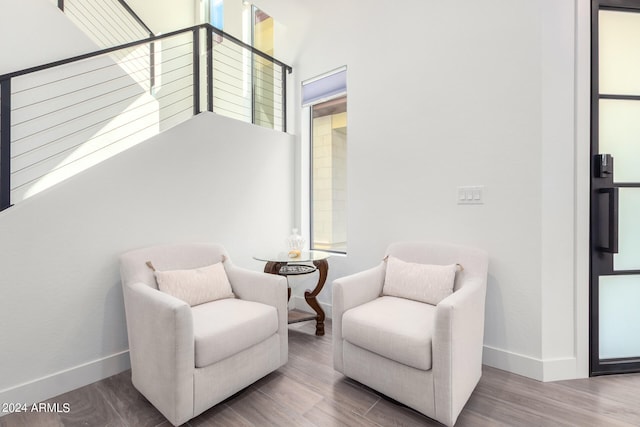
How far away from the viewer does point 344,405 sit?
1.75 metres

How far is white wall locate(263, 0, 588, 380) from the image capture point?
6.57 ft

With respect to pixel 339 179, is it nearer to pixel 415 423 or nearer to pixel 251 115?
pixel 251 115

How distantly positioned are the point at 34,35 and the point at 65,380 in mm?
2564

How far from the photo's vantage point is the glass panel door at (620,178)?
2.04 m

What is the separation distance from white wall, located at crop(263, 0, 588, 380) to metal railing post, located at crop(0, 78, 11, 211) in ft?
8.47

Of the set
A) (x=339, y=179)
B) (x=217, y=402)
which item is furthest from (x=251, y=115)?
(x=217, y=402)

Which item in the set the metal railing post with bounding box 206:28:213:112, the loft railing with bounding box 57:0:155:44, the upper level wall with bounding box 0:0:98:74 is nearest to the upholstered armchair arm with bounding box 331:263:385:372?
the metal railing post with bounding box 206:28:213:112

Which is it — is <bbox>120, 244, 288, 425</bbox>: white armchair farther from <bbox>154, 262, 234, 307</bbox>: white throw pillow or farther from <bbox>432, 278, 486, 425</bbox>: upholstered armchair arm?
<bbox>432, 278, 486, 425</bbox>: upholstered armchair arm

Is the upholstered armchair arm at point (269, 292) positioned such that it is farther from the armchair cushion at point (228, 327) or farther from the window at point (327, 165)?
the window at point (327, 165)

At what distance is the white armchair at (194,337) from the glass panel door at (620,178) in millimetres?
2211

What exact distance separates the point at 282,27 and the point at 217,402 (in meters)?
3.86

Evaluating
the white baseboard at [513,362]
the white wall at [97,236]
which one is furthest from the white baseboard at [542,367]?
the white wall at [97,236]

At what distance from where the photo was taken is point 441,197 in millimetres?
2430

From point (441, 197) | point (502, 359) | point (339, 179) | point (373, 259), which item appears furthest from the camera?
point (339, 179)
